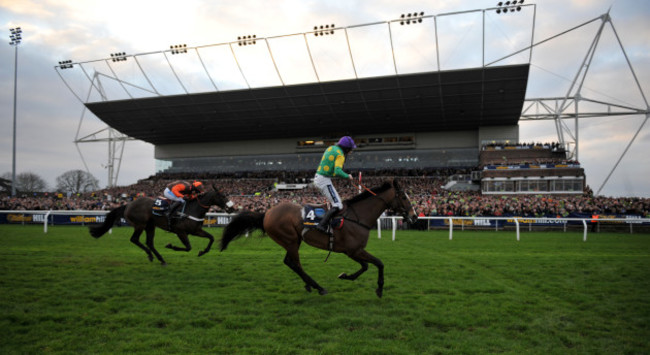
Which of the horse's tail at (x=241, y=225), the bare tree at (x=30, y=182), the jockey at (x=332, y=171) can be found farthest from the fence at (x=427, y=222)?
the bare tree at (x=30, y=182)

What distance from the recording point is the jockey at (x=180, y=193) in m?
9.64

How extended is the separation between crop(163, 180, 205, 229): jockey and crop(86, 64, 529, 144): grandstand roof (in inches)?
1205

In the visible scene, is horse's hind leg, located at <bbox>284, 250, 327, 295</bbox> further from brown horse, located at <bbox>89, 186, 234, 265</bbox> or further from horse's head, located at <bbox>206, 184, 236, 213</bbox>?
horse's head, located at <bbox>206, 184, 236, 213</bbox>

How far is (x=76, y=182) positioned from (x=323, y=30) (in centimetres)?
6416

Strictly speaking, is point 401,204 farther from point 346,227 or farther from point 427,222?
point 427,222

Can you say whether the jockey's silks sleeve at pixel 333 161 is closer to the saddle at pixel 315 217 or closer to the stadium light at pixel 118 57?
the saddle at pixel 315 217

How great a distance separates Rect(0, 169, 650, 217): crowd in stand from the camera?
23.1 m

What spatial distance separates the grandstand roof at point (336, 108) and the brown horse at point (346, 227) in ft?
105

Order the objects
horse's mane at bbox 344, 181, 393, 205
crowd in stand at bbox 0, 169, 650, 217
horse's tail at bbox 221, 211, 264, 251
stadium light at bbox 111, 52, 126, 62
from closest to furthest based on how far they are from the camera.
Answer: horse's mane at bbox 344, 181, 393, 205 → horse's tail at bbox 221, 211, 264, 251 → crowd in stand at bbox 0, 169, 650, 217 → stadium light at bbox 111, 52, 126, 62

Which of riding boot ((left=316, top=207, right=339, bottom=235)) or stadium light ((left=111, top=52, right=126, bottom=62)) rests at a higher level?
stadium light ((left=111, top=52, right=126, bottom=62))

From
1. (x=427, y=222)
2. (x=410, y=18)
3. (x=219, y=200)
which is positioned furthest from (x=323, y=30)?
(x=219, y=200)

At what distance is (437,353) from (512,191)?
1462 inches

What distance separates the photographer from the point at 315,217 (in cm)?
662

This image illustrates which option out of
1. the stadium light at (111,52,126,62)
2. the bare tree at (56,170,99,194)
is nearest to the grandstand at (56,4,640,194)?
the stadium light at (111,52,126,62)
